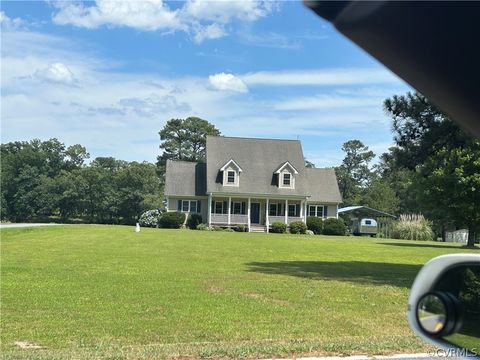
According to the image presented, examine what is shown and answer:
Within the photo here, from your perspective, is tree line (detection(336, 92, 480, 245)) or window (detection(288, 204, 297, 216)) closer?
tree line (detection(336, 92, 480, 245))

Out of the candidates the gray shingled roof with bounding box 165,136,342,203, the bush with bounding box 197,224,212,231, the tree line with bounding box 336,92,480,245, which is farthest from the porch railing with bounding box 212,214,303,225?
the tree line with bounding box 336,92,480,245

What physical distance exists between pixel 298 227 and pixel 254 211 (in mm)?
4842

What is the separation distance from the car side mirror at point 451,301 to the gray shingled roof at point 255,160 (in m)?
45.2

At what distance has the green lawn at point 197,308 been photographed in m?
7.01

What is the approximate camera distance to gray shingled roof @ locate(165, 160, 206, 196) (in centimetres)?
4912

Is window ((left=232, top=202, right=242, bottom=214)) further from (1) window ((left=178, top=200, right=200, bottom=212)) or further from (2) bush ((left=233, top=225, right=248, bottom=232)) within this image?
(1) window ((left=178, top=200, right=200, bottom=212))

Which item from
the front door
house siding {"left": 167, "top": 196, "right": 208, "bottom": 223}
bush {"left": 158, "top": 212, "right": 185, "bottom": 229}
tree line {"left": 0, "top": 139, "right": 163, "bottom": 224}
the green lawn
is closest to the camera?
the green lawn

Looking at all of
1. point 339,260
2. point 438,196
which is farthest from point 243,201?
point 339,260

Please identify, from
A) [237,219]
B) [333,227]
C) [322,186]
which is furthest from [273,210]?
[322,186]

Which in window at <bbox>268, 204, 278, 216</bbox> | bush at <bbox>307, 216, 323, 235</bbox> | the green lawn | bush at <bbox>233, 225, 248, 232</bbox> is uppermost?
window at <bbox>268, 204, 278, 216</bbox>

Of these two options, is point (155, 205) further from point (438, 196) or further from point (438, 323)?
point (438, 323)

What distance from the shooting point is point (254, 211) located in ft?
162

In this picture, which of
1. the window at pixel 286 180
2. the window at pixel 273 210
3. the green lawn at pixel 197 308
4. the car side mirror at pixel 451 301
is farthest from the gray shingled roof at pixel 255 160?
the car side mirror at pixel 451 301

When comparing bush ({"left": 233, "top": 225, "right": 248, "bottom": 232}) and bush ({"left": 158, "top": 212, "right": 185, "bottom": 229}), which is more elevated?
bush ({"left": 158, "top": 212, "right": 185, "bottom": 229})
